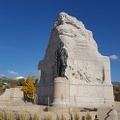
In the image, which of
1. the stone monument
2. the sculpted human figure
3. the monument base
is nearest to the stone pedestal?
the monument base

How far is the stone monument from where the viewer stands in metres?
20.9

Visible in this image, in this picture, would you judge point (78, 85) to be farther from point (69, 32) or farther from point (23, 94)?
point (23, 94)

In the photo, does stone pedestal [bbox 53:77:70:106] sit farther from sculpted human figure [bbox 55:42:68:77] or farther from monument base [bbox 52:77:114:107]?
sculpted human figure [bbox 55:42:68:77]

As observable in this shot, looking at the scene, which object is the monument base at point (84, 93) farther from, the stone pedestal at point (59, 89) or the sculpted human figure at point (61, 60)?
the sculpted human figure at point (61, 60)

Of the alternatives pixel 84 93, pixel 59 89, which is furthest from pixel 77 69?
pixel 59 89

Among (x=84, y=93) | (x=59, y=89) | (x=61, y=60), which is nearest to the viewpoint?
(x=59, y=89)

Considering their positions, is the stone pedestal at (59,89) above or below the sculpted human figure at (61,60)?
below

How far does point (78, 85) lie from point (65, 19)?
6.35 meters

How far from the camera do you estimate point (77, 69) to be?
21.6 m

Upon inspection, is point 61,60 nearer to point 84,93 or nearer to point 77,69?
point 77,69

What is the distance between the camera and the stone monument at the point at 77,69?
824 inches

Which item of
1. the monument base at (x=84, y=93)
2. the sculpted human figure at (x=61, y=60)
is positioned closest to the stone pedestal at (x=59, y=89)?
the monument base at (x=84, y=93)

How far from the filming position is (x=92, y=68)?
73.4 feet

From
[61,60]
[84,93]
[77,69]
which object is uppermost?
[61,60]
